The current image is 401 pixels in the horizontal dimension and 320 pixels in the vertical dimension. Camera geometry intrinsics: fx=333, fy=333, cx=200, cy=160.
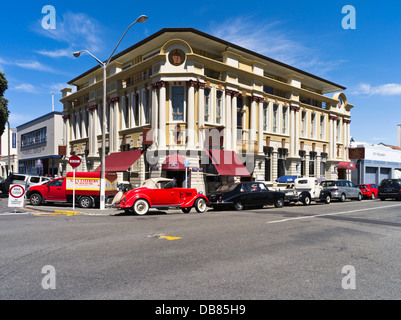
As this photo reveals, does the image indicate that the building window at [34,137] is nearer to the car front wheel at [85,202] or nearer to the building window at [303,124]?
the car front wheel at [85,202]

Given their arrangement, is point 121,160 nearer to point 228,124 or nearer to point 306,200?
point 228,124

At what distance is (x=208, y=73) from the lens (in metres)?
28.3

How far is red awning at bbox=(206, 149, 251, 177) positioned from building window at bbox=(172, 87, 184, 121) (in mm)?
3778

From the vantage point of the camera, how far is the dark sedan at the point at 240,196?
1872 cm

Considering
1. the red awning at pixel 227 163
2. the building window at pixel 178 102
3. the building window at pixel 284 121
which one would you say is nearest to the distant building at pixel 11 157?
the building window at pixel 178 102

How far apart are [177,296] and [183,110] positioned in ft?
75.4

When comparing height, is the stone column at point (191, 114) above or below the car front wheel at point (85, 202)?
above

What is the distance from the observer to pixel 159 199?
16094 mm

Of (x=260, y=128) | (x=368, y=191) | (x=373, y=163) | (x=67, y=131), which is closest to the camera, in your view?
(x=368, y=191)

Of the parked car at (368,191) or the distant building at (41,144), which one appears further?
the distant building at (41,144)

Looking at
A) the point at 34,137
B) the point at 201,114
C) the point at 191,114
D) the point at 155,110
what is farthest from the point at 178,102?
the point at 34,137

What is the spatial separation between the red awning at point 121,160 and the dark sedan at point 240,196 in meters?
10.3

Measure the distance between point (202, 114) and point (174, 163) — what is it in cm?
479
